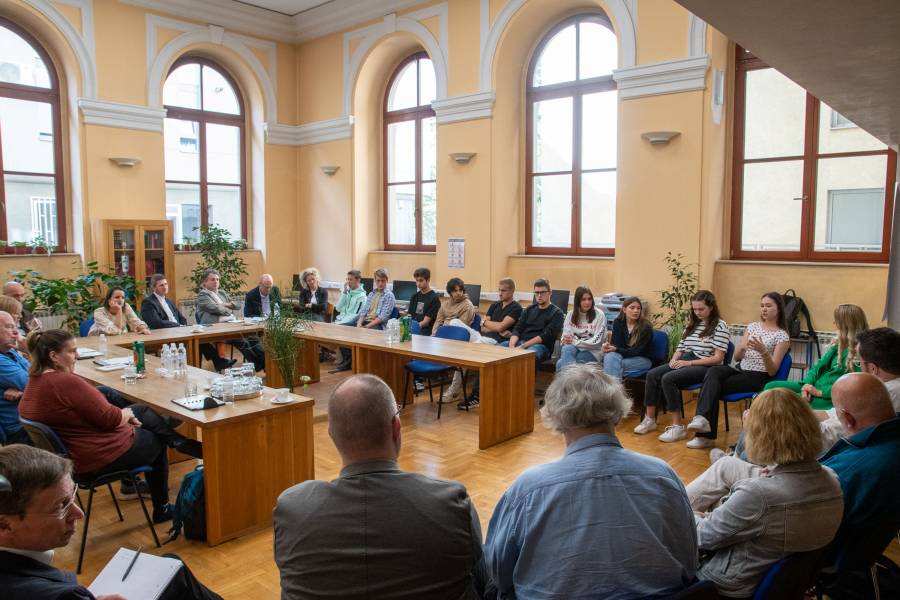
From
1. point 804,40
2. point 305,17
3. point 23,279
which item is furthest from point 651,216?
point 23,279

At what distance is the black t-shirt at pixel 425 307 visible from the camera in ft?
25.1

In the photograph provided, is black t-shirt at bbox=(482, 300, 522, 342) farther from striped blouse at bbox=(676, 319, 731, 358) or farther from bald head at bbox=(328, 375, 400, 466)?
bald head at bbox=(328, 375, 400, 466)

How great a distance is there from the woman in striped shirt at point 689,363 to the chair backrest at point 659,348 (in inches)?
11.2

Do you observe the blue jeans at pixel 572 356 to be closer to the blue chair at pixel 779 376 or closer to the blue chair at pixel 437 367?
the blue chair at pixel 437 367

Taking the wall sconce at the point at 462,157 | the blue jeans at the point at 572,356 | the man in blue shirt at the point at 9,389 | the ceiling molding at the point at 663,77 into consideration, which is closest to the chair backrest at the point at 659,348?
the blue jeans at the point at 572,356

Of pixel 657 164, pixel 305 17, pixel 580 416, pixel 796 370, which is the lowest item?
pixel 796 370

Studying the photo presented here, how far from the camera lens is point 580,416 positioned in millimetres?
1952

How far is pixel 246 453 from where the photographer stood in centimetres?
379

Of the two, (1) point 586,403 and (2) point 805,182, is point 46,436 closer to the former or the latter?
(1) point 586,403

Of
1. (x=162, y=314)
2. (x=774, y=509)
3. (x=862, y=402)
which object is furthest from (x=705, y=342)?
(x=162, y=314)

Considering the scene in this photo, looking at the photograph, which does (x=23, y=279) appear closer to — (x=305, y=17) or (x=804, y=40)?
(x=305, y=17)

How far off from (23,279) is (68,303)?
60cm

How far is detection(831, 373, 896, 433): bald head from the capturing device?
101 inches

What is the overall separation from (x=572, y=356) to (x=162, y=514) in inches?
149
